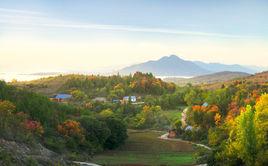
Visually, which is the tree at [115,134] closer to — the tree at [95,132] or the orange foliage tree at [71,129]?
the tree at [95,132]

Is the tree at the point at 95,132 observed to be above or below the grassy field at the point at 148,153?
above

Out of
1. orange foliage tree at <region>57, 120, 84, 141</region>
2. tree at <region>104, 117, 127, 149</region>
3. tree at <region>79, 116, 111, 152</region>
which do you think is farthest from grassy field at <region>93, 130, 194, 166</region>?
orange foliage tree at <region>57, 120, 84, 141</region>

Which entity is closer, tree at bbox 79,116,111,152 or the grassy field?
the grassy field

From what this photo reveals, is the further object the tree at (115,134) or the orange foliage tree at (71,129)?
the tree at (115,134)

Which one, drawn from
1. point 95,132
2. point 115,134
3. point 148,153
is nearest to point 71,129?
point 95,132

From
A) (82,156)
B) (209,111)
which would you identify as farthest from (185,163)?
(209,111)

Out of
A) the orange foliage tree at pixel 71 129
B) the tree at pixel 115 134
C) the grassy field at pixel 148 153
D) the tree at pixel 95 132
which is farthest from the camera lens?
the tree at pixel 115 134

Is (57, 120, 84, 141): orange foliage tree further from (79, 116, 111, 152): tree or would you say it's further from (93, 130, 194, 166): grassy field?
(93, 130, 194, 166): grassy field

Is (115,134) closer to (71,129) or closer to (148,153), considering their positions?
(71,129)

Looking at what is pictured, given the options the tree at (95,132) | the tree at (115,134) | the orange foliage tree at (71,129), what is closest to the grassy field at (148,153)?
the tree at (115,134)
